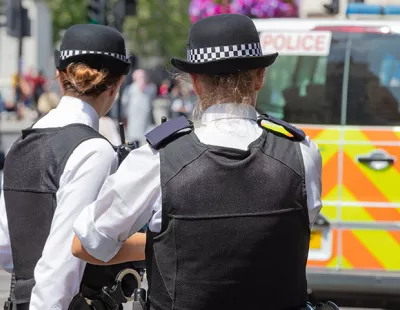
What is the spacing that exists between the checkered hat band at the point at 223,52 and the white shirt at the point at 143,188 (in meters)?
0.14

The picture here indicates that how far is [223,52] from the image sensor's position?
294cm

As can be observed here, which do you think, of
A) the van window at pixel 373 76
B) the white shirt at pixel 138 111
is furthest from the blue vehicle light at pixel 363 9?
the white shirt at pixel 138 111

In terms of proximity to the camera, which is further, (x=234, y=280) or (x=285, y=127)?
(x=285, y=127)

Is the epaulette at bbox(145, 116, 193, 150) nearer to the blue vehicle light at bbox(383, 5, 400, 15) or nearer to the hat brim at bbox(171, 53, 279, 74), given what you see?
the hat brim at bbox(171, 53, 279, 74)

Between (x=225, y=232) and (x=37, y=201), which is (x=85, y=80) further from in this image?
(x=225, y=232)

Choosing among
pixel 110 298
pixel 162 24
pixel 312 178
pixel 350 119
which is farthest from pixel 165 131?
pixel 162 24

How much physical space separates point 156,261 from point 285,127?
54 centimetres

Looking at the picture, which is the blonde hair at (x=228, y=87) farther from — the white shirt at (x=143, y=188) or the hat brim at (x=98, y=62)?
the hat brim at (x=98, y=62)

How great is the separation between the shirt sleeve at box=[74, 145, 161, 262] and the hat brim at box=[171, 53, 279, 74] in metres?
0.27

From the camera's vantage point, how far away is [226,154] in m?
2.86

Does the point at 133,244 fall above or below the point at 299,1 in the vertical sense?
above

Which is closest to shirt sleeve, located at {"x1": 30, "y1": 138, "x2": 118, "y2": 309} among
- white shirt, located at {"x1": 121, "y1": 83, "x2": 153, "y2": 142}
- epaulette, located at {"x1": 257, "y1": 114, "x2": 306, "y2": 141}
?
epaulette, located at {"x1": 257, "y1": 114, "x2": 306, "y2": 141}

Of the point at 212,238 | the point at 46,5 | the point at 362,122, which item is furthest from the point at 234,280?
the point at 46,5

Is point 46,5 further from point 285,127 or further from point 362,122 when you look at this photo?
point 285,127
